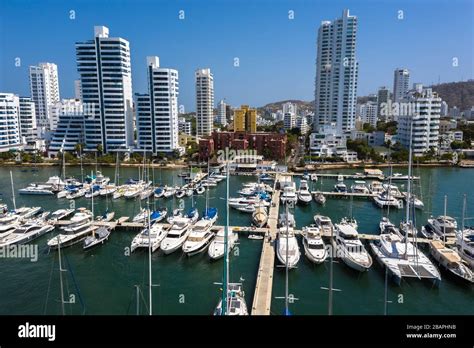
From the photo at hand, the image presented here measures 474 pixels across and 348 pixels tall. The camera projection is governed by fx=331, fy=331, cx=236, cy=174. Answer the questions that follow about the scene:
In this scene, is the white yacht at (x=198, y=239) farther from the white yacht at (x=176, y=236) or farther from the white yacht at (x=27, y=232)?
the white yacht at (x=27, y=232)

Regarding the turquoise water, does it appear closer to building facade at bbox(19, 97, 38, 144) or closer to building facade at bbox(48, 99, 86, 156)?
building facade at bbox(48, 99, 86, 156)

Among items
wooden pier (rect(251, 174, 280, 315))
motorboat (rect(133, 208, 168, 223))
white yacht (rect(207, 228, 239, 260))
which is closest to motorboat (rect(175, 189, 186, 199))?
motorboat (rect(133, 208, 168, 223))

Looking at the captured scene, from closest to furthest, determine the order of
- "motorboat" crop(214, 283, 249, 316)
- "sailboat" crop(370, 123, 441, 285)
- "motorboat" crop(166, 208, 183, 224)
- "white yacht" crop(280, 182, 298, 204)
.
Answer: "motorboat" crop(214, 283, 249, 316)
"sailboat" crop(370, 123, 441, 285)
"motorboat" crop(166, 208, 183, 224)
"white yacht" crop(280, 182, 298, 204)

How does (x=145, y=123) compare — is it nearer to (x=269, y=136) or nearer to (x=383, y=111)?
(x=269, y=136)

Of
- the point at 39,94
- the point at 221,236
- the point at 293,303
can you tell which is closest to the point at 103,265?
the point at 221,236

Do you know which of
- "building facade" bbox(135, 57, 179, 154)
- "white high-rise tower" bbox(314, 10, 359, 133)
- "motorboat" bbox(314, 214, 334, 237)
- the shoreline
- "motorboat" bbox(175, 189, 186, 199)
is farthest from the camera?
"white high-rise tower" bbox(314, 10, 359, 133)

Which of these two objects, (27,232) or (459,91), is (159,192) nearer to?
(27,232)
